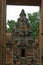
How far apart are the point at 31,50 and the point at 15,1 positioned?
20.1 meters

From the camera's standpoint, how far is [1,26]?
9.55m

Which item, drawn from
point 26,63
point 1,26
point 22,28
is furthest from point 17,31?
point 1,26

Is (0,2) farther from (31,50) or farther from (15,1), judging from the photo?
(31,50)

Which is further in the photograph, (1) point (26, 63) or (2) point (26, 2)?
(1) point (26, 63)

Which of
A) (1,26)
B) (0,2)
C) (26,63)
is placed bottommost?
(26,63)

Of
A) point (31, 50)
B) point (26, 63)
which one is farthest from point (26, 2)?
point (31, 50)

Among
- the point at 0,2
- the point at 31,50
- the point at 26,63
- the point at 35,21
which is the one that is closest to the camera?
the point at 0,2

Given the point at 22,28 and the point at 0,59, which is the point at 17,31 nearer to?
the point at 22,28

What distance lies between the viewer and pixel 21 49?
119 ft

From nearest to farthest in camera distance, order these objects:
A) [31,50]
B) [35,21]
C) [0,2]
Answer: [0,2]
[31,50]
[35,21]

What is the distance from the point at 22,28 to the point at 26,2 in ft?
68.8

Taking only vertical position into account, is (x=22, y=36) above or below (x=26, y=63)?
above

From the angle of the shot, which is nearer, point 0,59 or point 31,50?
point 0,59

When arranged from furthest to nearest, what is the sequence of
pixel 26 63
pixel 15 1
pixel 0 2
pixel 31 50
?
1. pixel 31 50
2. pixel 26 63
3. pixel 15 1
4. pixel 0 2
